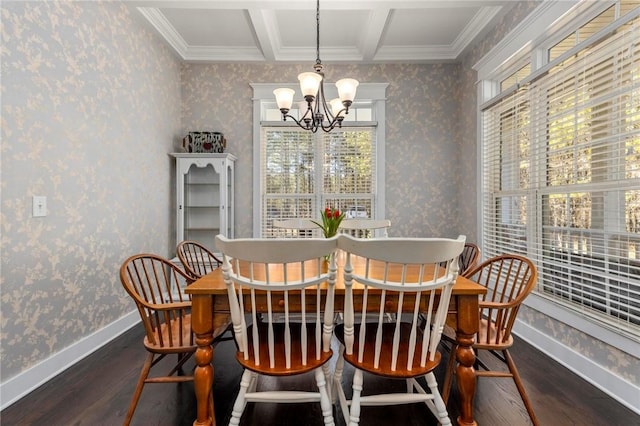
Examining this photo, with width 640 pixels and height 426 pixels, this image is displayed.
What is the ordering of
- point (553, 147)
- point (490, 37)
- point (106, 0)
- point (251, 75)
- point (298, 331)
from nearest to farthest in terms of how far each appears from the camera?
point (298, 331)
point (553, 147)
point (106, 0)
point (490, 37)
point (251, 75)

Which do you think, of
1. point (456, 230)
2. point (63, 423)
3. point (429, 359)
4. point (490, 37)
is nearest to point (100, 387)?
point (63, 423)

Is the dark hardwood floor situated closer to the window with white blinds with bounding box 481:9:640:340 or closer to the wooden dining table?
the wooden dining table

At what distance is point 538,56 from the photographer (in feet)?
7.91

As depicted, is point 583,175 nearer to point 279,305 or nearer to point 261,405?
point 279,305

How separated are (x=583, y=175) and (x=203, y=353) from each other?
250cm

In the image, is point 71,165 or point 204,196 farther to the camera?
point 204,196

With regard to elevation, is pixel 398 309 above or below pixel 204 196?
below

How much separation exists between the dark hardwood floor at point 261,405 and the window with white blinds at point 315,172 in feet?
6.96

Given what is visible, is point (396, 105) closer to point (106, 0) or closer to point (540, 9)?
point (540, 9)

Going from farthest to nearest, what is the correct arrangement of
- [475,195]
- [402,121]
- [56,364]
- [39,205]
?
[402,121]
[475,195]
[56,364]
[39,205]

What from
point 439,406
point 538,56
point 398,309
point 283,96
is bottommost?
point 439,406

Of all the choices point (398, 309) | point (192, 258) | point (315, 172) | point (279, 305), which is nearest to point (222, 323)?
point (279, 305)

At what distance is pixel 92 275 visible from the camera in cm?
234

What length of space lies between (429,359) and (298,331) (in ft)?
2.19
